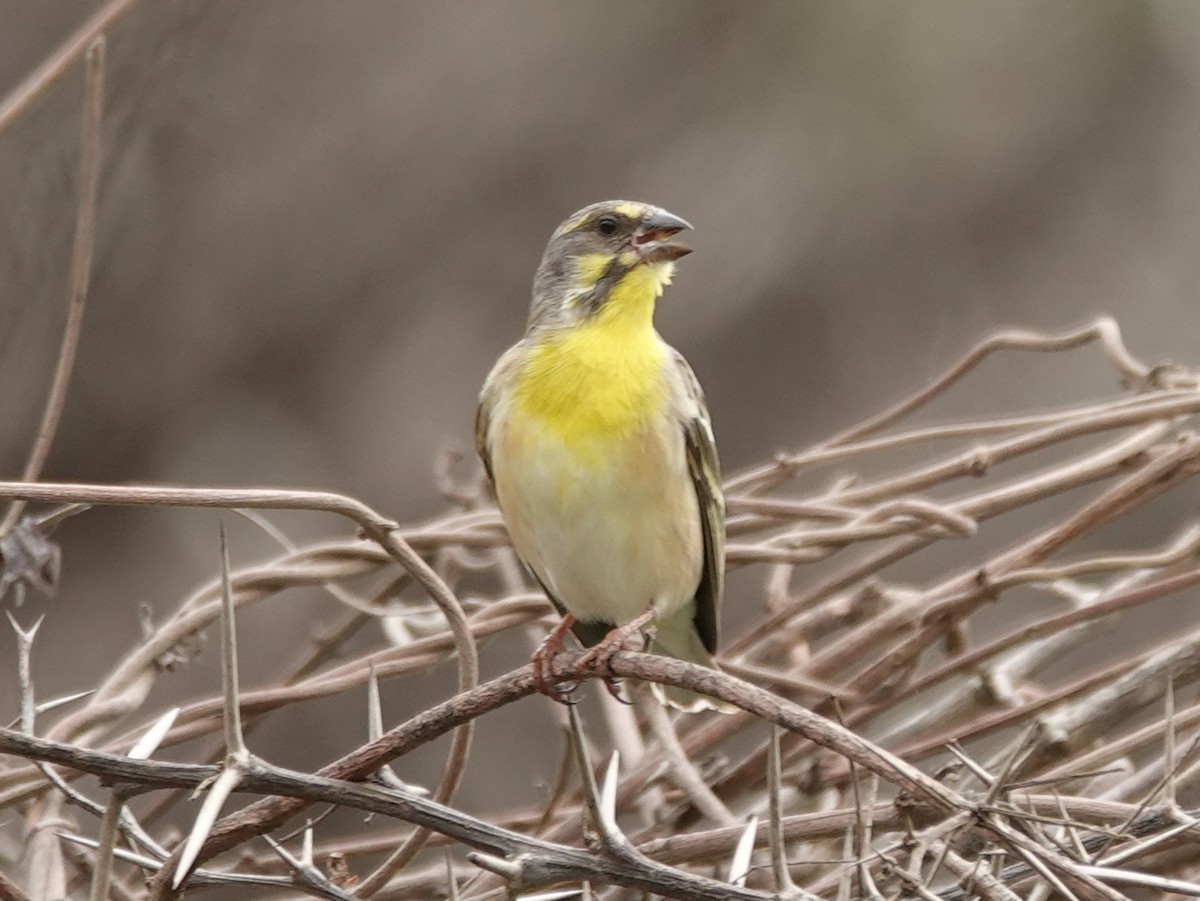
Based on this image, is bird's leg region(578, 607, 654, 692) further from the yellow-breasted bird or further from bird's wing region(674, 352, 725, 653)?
bird's wing region(674, 352, 725, 653)

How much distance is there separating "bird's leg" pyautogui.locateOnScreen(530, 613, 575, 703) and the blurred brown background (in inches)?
184

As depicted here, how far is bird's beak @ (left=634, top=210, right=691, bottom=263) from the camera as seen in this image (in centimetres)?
361

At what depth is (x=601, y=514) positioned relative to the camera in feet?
10.8

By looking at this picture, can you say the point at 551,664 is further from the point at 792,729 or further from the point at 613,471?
the point at 792,729

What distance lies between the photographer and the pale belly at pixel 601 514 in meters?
3.28

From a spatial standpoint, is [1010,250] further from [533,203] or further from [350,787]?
[350,787]

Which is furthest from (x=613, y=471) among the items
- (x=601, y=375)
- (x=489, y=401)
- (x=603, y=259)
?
(x=603, y=259)

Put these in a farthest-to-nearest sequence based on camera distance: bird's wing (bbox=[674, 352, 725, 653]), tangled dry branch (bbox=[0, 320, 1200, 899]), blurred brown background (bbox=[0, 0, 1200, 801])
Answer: blurred brown background (bbox=[0, 0, 1200, 801]) → bird's wing (bbox=[674, 352, 725, 653]) → tangled dry branch (bbox=[0, 320, 1200, 899])

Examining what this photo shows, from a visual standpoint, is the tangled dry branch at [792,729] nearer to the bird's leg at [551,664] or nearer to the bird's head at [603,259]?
the bird's leg at [551,664]

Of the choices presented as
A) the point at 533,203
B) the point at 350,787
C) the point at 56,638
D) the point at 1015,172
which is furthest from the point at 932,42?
the point at 350,787

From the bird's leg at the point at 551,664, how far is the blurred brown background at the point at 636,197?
467 cm

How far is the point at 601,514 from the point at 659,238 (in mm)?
709

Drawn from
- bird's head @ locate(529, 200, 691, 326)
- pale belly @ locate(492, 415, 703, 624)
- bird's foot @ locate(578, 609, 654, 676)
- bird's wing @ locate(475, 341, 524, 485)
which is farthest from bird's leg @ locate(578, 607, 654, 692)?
bird's head @ locate(529, 200, 691, 326)

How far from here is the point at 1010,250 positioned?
27.7ft
